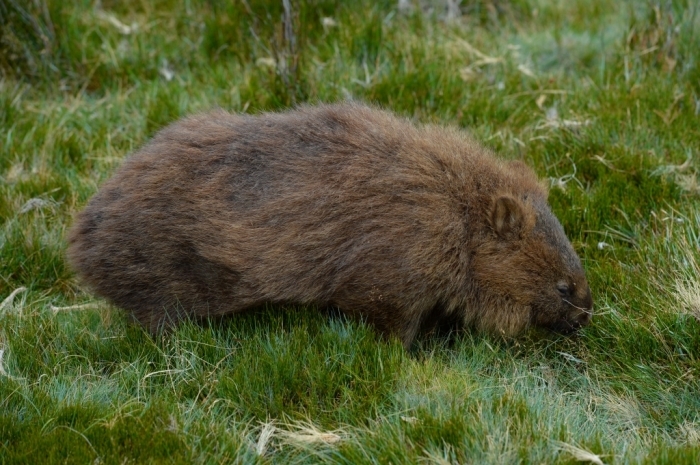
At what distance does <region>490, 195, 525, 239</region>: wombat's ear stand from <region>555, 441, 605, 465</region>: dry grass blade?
147cm

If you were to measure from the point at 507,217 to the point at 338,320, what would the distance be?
1.07m

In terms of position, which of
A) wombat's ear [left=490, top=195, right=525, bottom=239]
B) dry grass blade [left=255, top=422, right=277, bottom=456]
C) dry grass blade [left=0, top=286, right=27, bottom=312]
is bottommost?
dry grass blade [left=0, top=286, right=27, bottom=312]

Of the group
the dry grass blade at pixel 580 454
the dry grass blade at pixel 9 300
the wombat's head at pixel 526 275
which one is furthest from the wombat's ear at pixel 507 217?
the dry grass blade at pixel 9 300

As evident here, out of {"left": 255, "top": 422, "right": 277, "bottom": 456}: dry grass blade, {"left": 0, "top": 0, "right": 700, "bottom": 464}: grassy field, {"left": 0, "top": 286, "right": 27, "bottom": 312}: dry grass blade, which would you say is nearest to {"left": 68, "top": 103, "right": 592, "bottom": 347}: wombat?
{"left": 0, "top": 0, "right": 700, "bottom": 464}: grassy field

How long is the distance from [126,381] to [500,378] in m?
1.83

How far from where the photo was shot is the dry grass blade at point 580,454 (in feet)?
12.2

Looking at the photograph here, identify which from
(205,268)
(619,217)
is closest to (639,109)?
(619,217)

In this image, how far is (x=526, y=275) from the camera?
5.02m

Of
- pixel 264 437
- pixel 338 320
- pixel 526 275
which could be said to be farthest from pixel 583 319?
pixel 264 437

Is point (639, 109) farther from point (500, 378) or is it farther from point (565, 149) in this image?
point (500, 378)

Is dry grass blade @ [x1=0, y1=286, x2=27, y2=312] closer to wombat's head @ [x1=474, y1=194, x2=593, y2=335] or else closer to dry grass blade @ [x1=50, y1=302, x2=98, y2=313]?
dry grass blade @ [x1=50, y1=302, x2=98, y2=313]

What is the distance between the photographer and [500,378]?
15.0 feet

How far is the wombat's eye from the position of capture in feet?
16.6

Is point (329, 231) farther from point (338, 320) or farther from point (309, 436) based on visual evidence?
point (309, 436)
